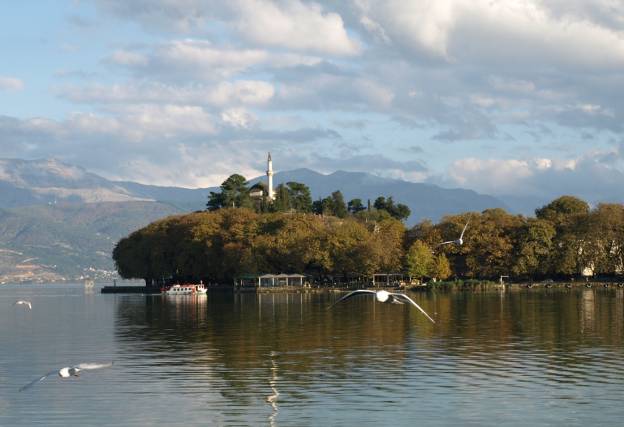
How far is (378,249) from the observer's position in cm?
16338

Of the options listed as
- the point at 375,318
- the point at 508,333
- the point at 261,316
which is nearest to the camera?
the point at 508,333

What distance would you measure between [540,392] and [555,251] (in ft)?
422

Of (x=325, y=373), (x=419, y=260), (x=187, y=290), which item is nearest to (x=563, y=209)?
(x=419, y=260)

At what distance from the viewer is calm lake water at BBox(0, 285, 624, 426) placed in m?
34.9

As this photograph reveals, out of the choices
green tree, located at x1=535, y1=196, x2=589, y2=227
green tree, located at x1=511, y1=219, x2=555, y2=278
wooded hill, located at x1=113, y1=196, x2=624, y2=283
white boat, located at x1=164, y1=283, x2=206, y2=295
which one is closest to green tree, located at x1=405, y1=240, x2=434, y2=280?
wooded hill, located at x1=113, y1=196, x2=624, y2=283

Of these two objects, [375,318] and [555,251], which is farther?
[555,251]

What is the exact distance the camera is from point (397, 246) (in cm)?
17550

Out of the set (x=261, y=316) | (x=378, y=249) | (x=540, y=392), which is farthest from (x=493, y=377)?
(x=378, y=249)

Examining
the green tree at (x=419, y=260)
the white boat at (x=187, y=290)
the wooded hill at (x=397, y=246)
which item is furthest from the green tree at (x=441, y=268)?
the white boat at (x=187, y=290)

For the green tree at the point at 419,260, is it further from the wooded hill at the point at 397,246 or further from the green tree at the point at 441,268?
the green tree at the point at 441,268

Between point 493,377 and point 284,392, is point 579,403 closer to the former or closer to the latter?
point 493,377

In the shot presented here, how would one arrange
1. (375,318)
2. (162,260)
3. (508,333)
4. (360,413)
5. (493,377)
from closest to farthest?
(360,413)
(493,377)
(508,333)
(375,318)
(162,260)

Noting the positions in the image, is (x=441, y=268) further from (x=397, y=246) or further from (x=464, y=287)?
(x=397, y=246)

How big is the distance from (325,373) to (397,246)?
432ft
